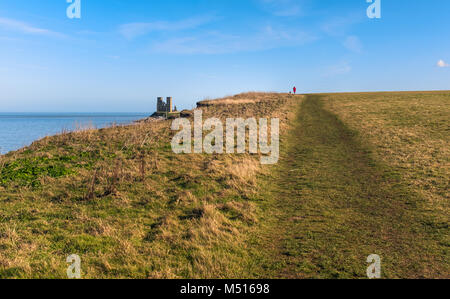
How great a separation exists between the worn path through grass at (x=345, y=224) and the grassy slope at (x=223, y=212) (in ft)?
0.13

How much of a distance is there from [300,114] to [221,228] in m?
25.3

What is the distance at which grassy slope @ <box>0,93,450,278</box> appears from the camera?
5.61 metres

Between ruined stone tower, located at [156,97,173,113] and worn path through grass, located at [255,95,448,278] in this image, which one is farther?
ruined stone tower, located at [156,97,173,113]

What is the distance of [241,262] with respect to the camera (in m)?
5.78

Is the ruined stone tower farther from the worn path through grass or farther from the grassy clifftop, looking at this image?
the worn path through grass

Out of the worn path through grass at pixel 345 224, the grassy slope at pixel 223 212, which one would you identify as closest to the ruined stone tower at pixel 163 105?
the grassy slope at pixel 223 212

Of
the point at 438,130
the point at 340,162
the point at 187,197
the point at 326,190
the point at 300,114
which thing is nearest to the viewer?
the point at 187,197

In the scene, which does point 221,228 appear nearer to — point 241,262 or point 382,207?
point 241,262

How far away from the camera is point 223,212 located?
27.3 feet

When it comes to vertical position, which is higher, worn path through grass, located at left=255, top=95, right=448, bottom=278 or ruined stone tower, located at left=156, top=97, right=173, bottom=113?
ruined stone tower, located at left=156, top=97, right=173, bottom=113

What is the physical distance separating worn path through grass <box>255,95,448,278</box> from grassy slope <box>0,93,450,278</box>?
4 centimetres

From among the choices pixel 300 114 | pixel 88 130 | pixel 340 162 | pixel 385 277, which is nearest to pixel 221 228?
pixel 385 277

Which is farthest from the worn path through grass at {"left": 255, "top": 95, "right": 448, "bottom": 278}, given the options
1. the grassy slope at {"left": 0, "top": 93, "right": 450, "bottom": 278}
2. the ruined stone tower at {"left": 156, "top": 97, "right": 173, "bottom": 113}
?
the ruined stone tower at {"left": 156, "top": 97, "right": 173, "bottom": 113}

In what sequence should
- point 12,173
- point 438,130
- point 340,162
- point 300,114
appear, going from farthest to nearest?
point 300,114
point 438,130
point 340,162
point 12,173
